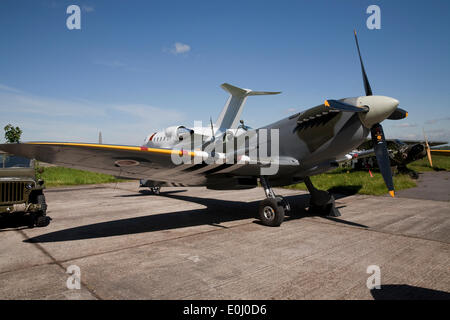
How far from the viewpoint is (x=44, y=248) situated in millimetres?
5246

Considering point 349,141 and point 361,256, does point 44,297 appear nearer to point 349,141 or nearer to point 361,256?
point 361,256

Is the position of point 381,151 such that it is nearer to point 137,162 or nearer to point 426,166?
point 137,162

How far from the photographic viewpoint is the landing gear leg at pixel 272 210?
→ 679 cm

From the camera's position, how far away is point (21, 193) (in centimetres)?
662

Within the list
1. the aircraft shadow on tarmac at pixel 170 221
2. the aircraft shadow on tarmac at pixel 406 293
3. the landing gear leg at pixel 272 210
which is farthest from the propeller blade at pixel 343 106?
the aircraft shadow on tarmac at pixel 406 293

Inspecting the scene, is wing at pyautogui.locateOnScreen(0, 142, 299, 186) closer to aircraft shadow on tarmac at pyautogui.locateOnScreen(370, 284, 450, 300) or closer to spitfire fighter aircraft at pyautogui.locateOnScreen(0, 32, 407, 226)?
spitfire fighter aircraft at pyautogui.locateOnScreen(0, 32, 407, 226)

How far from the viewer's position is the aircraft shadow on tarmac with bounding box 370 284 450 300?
126 inches

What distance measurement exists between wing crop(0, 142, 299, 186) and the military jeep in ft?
7.57

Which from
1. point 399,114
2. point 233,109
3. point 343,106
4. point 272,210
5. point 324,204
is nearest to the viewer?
point 343,106

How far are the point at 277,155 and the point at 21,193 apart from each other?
6492 millimetres

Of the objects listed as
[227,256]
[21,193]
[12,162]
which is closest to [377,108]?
[227,256]

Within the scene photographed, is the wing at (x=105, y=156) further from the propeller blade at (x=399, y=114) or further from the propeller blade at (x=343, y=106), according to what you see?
the propeller blade at (x=399, y=114)

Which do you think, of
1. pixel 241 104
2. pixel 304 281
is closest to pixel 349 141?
pixel 304 281
